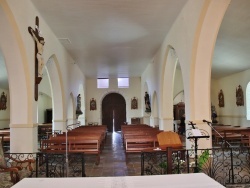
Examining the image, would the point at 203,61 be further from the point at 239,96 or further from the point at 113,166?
the point at 239,96

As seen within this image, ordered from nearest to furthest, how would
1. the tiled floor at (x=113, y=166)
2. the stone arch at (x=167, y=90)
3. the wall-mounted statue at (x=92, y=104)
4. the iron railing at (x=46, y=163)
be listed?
the iron railing at (x=46, y=163) → the tiled floor at (x=113, y=166) → the stone arch at (x=167, y=90) → the wall-mounted statue at (x=92, y=104)

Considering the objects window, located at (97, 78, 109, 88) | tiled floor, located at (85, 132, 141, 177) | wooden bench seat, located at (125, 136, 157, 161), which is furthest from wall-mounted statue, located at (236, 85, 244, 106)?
window, located at (97, 78, 109, 88)

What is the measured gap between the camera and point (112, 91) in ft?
63.9

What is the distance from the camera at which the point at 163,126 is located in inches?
413

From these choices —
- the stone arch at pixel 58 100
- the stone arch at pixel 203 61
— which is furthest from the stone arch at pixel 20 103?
the stone arch at pixel 58 100

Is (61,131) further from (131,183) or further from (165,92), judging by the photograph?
(131,183)

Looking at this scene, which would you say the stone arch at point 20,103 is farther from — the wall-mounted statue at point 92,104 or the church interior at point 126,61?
the wall-mounted statue at point 92,104

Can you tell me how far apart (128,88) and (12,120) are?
533 inches

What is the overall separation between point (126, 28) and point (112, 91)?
11131 millimetres

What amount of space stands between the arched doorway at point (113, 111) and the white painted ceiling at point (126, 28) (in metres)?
6.42

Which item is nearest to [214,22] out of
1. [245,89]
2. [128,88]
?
[245,89]

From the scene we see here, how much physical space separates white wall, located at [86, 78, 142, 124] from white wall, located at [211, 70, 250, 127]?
5069mm

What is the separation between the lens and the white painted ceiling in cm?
679

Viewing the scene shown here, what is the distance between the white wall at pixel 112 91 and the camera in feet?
63.1
